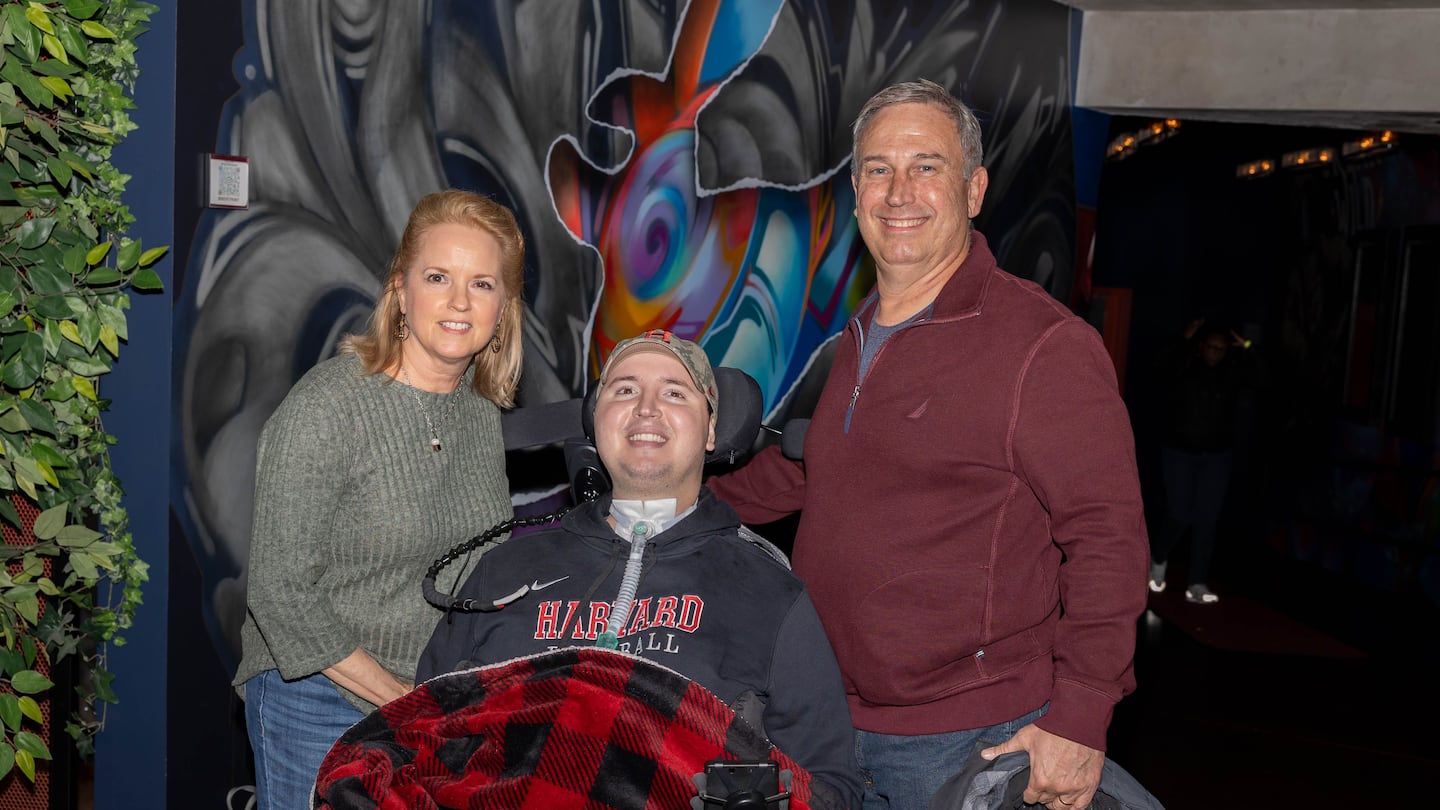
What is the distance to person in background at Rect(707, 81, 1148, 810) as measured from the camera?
1.85 m

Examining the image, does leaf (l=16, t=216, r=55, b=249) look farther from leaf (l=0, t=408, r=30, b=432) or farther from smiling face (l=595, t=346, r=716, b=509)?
smiling face (l=595, t=346, r=716, b=509)

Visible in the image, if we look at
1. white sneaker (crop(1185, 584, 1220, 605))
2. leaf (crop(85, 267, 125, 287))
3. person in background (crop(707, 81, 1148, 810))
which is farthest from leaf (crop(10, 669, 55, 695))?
white sneaker (crop(1185, 584, 1220, 605))

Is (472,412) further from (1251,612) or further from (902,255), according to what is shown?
(1251,612)

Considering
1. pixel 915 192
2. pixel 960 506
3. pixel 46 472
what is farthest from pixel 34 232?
pixel 960 506

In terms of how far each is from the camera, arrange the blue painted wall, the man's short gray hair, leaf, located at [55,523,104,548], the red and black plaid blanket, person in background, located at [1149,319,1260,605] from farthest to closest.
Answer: person in background, located at [1149,319,1260,605] < the blue painted wall < leaf, located at [55,523,104,548] < the man's short gray hair < the red and black plaid blanket

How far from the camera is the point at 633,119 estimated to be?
4.04 metres

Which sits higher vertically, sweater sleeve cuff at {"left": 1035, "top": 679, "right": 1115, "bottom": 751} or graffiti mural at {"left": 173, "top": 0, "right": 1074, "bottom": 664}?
graffiti mural at {"left": 173, "top": 0, "right": 1074, "bottom": 664}

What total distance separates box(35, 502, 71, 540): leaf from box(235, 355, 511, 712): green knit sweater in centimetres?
43

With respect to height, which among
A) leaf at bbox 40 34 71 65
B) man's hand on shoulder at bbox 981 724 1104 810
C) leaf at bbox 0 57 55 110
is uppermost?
leaf at bbox 40 34 71 65

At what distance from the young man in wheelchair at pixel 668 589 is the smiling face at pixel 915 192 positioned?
0.40 meters

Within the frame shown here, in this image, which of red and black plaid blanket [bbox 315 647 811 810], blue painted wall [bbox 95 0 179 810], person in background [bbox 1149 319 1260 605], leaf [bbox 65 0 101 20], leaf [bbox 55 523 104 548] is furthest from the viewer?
person in background [bbox 1149 319 1260 605]

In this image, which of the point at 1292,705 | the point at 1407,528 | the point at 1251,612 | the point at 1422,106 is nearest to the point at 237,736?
the point at 1292,705

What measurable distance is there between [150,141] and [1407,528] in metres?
8.09

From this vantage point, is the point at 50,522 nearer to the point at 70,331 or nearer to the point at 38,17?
the point at 70,331
